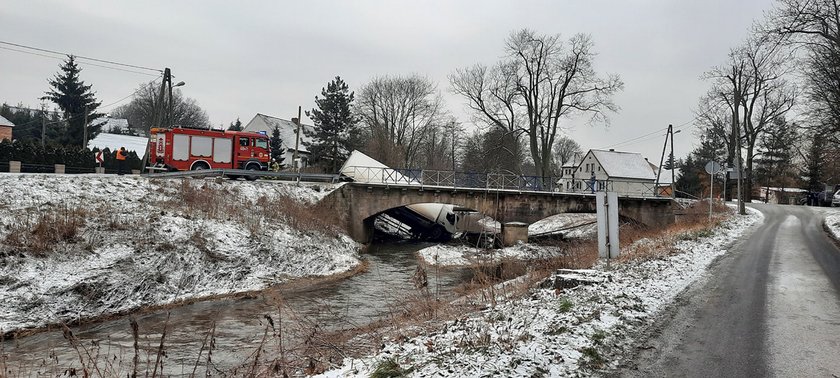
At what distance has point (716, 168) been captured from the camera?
2294 cm

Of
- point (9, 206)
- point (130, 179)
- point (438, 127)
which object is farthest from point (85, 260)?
point (438, 127)

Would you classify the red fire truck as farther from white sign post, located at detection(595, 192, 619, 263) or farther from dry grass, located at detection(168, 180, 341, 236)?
white sign post, located at detection(595, 192, 619, 263)

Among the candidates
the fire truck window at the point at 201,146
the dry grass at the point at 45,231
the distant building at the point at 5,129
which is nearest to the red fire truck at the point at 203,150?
the fire truck window at the point at 201,146

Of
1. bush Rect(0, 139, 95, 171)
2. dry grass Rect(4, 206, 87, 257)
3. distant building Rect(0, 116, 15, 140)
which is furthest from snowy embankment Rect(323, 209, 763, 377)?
distant building Rect(0, 116, 15, 140)

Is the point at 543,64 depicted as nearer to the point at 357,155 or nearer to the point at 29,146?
the point at 357,155

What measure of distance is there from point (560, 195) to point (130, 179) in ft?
72.3

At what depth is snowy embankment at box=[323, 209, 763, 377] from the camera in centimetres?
508

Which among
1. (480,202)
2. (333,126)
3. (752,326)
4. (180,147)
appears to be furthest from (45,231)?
(333,126)

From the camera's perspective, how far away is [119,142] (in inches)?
2016

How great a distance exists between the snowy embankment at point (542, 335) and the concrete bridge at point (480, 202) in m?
18.8

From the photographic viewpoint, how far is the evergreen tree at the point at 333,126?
160 feet

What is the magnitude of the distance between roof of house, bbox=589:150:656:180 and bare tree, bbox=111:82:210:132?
2258 inches

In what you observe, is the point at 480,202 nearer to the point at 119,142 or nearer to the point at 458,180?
the point at 458,180

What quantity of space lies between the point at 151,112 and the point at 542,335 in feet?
249
